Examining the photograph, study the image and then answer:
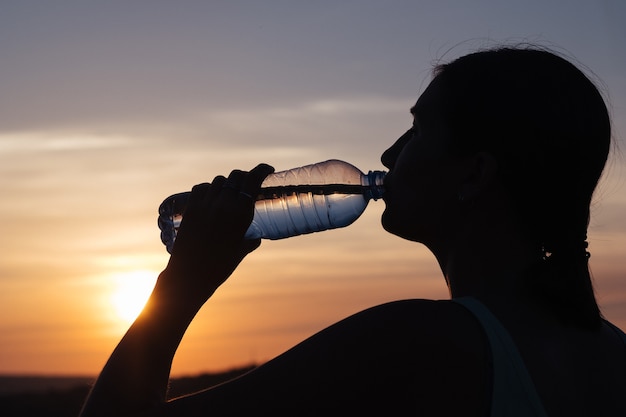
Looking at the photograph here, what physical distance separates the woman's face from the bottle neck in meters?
1.38

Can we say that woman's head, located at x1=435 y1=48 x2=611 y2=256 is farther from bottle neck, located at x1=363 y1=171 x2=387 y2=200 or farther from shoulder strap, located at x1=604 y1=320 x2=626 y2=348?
bottle neck, located at x1=363 y1=171 x2=387 y2=200

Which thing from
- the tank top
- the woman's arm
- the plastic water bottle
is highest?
the plastic water bottle

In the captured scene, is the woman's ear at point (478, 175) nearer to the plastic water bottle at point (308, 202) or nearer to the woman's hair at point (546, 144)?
the woman's hair at point (546, 144)

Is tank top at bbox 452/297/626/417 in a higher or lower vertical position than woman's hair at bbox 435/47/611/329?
lower

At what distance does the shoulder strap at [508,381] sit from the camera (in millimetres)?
1701

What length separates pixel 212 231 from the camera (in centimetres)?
227

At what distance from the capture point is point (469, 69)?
7.30 feet

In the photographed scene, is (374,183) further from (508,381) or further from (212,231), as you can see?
(508,381)

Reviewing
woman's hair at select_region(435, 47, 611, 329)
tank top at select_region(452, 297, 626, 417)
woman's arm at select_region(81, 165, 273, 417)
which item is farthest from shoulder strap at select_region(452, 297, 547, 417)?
woman's arm at select_region(81, 165, 273, 417)

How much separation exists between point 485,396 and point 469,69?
0.83 metres

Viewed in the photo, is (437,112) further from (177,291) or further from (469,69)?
(177,291)

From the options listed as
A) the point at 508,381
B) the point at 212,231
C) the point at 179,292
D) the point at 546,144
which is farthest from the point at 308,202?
the point at 508,381

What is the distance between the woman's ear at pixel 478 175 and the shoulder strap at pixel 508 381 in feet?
1.41

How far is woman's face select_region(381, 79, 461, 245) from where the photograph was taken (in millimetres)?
2197
